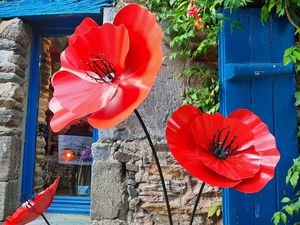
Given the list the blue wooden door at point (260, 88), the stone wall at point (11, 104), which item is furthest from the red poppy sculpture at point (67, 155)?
the blue wooden door at point (260, 88)

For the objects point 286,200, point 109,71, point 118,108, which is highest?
point 109,71

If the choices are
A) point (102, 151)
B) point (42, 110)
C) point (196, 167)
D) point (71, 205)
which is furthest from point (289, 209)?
point (42, 110)

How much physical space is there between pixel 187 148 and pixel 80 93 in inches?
15.5

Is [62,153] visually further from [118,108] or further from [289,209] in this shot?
[118,108]

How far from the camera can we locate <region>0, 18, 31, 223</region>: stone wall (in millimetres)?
2475

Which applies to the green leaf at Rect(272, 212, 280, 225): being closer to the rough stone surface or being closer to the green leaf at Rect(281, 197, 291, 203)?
the green leaf at Rect(281, 197, 291, 203)

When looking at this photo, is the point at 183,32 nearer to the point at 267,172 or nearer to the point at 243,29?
the point at 243,29

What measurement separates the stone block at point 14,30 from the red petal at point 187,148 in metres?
2.03

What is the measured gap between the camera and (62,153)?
2975 mm

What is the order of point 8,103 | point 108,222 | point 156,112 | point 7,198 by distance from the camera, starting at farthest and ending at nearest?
point 8,103
point 7,198
point 156,112
point 108,222

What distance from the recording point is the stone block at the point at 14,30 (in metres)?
2.67

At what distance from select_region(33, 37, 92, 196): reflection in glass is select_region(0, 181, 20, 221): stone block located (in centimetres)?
35

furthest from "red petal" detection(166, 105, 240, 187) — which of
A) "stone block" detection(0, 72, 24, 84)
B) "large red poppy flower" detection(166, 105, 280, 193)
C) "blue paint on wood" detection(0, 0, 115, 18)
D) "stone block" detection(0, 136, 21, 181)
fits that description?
"stone block" detection(0, 72, 24, 84)

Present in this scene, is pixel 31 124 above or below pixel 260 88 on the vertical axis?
below
